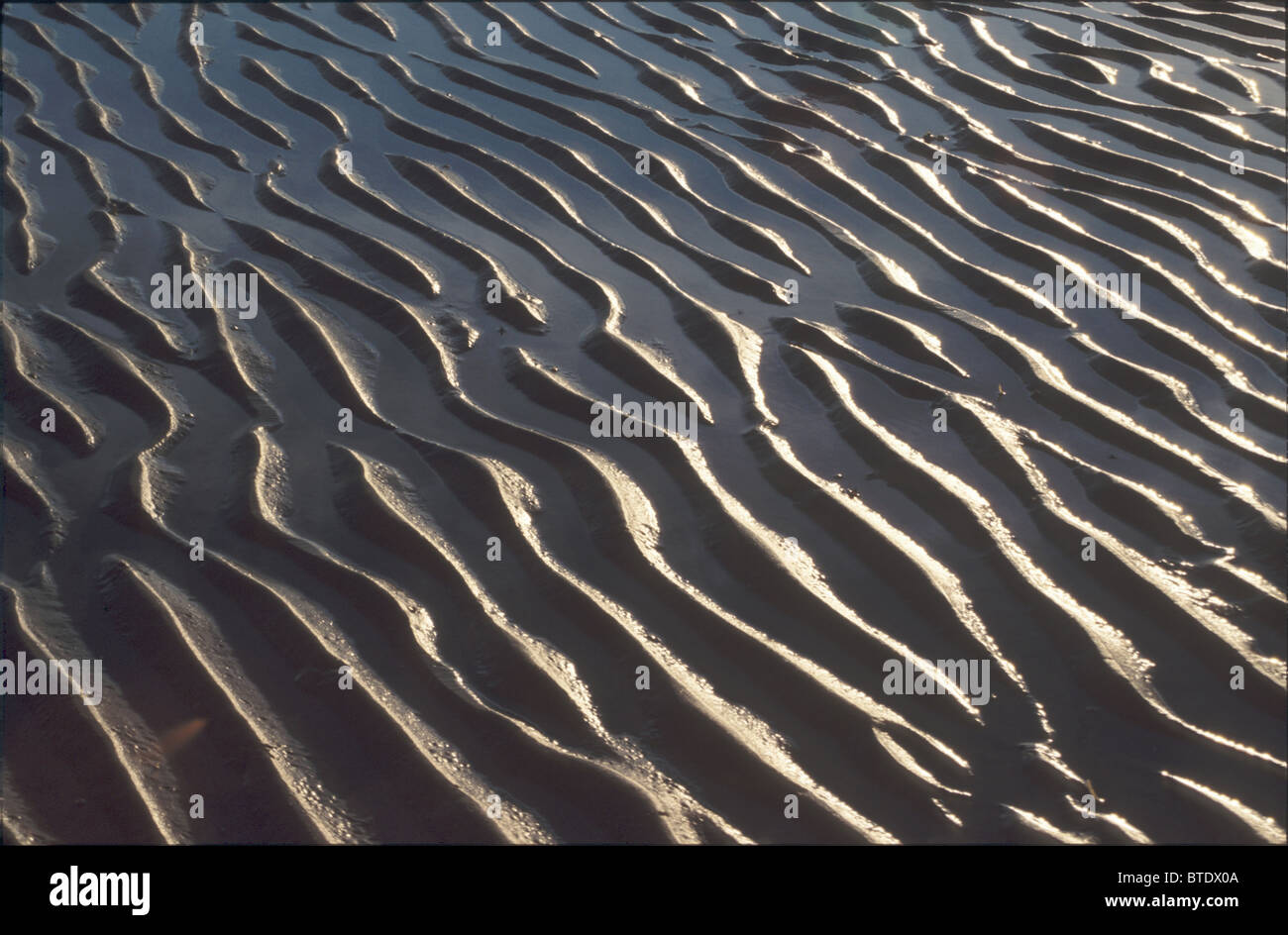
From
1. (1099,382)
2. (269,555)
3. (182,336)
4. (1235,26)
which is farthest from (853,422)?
(1235,26)

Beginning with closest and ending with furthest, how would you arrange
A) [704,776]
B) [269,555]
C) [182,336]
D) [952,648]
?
[704,776]
[952,648]
[269,555]
[182,336]

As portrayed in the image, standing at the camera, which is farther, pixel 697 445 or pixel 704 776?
pixel 697 445

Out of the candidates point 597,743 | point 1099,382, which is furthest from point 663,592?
point 1099,382

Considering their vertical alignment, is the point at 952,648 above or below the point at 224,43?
below

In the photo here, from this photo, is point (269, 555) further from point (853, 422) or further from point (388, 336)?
point (853, 422)
